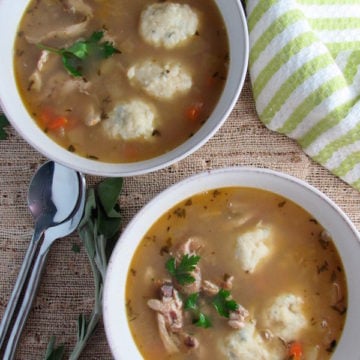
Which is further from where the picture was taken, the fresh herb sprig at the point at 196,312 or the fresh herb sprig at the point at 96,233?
the fresh herb sprig at the point at 96,233

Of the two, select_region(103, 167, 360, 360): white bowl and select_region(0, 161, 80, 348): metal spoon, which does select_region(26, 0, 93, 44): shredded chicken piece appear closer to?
select_region(0, 161, 80, 348): metal spoon

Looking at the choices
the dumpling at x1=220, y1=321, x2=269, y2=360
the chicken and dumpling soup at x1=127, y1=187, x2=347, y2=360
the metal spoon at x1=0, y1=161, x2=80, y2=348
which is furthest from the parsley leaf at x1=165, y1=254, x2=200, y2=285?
the metal spoon at x1=0, y1=161, x2=80, y2=348

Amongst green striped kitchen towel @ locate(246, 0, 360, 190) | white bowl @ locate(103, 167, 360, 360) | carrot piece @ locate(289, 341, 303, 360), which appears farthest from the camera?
green striped kitchen towel @ locate(246, 0, 360, 190)

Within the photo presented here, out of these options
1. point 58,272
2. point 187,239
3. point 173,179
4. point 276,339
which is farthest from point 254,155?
point 58,272

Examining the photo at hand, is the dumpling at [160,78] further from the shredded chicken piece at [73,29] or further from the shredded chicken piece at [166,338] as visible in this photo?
the shredded chicken piece at [166,338]

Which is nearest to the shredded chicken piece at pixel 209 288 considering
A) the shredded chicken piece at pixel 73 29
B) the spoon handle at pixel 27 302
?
the spoon handle at pixel 27 302

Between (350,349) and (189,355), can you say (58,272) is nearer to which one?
(189,355)

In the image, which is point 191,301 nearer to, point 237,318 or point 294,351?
point 237,318
